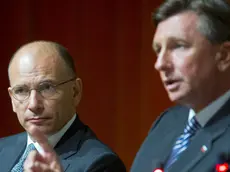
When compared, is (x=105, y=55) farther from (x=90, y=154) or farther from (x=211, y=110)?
(x=211, y=110)

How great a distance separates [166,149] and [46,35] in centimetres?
183

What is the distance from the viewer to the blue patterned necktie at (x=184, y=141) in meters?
1.48

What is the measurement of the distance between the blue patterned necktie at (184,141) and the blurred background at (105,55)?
53.7 inches

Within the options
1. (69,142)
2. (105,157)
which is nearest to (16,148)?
(69,142)

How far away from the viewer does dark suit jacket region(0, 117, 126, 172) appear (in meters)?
1.87

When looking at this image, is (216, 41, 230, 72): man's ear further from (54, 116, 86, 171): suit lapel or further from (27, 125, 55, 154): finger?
(54, 116, 86, 171): suit lapel

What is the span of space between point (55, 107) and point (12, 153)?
303mm

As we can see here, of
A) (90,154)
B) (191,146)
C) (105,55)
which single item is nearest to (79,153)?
(90,154)

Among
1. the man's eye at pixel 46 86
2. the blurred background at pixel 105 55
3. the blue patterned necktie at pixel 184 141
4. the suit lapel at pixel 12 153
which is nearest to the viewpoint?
the blue patterned necktie at pixel 184 141

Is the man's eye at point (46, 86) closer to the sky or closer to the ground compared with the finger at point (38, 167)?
closer to the sky

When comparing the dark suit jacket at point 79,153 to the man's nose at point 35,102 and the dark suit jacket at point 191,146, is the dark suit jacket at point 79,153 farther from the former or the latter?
the dark suit jacket at point 191,146

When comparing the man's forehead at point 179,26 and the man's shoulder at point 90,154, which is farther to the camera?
the man's shoulder at point 90,154

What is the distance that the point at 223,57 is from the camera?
142cm

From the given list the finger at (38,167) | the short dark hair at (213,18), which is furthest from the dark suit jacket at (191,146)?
the finger at (38,167)
